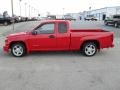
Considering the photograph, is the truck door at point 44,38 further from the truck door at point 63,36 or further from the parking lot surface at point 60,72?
the parking lot surface at point 60,72

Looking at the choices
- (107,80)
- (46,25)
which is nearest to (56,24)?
(46,25)

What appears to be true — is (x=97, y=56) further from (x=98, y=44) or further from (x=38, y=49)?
(x=38, y=49)

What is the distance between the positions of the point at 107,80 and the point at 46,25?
4430 mm

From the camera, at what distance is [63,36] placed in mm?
10328

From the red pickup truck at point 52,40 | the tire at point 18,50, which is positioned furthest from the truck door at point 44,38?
the tire at point 18,50

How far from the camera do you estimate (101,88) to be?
6.15 m

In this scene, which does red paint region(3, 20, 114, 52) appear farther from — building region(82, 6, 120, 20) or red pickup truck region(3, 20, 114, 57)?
building region(82, 6, 120, 20)

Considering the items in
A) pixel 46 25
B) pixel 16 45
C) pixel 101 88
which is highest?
pixel 46 25

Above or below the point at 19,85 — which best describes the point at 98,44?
above

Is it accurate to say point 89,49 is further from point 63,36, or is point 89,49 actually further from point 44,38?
point 44,38

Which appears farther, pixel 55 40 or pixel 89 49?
pixel 89 49

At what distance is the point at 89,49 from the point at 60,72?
10.2ft

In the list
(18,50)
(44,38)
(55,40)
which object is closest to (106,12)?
(55,40)

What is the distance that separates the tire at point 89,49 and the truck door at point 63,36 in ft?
2.44
